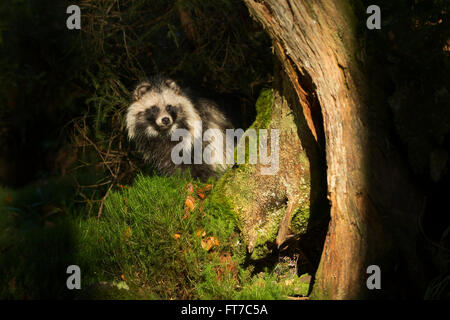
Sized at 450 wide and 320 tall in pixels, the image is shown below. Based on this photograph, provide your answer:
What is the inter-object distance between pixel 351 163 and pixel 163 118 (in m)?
2.43

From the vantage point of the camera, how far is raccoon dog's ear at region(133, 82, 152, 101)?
4.70 m

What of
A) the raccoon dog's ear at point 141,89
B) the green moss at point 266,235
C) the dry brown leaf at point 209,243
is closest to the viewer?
the dry brown leaf at point 209,243

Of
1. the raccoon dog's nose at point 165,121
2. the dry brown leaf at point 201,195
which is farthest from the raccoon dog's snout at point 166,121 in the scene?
the dry brown leaf at point 201,195

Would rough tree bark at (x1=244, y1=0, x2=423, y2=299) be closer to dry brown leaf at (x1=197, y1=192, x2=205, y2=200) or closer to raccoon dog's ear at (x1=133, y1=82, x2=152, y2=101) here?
dry brown leaf at (x1=197, y1=192, x2=205, y2=200)

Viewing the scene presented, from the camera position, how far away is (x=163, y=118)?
15.1 feet

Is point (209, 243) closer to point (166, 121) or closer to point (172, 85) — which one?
point (166, 121)

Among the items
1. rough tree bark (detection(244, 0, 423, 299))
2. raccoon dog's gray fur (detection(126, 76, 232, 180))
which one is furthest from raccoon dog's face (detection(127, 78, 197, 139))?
rough tree bark (detection(244, 0, 423, 299))

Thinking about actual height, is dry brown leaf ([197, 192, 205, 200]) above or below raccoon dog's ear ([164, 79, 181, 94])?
below

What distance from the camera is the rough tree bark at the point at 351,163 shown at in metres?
2.67

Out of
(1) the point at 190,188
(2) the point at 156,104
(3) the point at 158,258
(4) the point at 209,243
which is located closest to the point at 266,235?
(4) the point at 209,243

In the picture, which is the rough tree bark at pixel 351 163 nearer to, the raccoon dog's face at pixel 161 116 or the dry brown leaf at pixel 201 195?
the dry brown leaf at pixel 201 195

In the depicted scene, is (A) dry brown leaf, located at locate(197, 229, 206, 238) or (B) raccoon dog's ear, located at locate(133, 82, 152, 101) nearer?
(A) dry brown leaf, located at locate(197, 229, 206, 238)

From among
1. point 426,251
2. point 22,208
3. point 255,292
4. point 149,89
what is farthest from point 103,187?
point 426,251

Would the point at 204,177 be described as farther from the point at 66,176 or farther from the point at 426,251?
the point at 66,176
